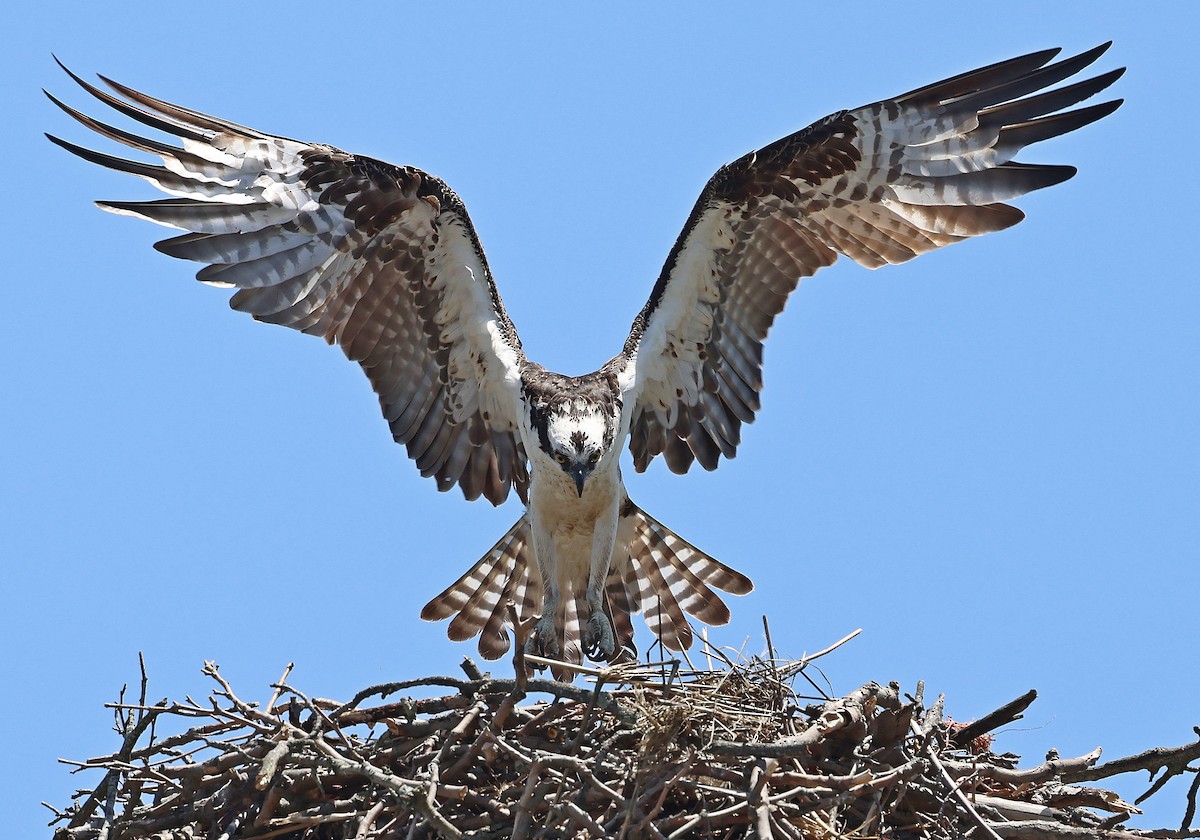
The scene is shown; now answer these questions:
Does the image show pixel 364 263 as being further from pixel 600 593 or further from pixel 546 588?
pixel 600 593

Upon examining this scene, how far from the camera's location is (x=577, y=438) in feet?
22.0

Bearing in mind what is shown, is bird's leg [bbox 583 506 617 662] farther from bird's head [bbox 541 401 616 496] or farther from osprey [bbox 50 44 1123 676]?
bird's head [bbox 541 401 616 496]

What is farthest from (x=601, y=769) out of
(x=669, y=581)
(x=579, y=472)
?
(x=669, y=581)

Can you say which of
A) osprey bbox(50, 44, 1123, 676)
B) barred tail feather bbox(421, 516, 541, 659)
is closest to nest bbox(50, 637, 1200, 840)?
osprey bbox(50, 44, 1123, 676)

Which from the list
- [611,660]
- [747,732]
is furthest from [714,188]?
[747,732]

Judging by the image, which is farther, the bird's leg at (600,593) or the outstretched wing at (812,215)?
the bird's leg at (600,593)

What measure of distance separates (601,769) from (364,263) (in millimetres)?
3360

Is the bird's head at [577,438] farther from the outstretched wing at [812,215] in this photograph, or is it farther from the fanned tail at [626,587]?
the fanned tail at [626,587]

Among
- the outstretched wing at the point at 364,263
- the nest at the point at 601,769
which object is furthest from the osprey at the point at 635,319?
the nest at the point at 601,769

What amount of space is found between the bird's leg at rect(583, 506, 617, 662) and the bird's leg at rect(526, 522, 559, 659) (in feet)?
0.62

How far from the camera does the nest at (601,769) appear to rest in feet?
15.6

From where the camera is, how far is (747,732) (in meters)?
5.05

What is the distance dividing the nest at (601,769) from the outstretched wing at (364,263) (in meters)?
2.45

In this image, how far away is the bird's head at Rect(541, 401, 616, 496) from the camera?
6715mm
